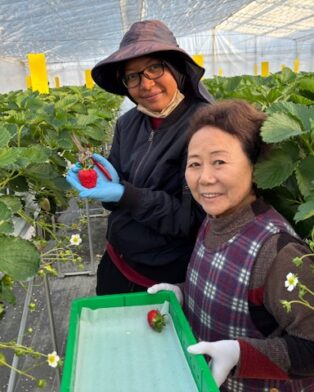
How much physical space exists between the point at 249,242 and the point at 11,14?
31.3 ft

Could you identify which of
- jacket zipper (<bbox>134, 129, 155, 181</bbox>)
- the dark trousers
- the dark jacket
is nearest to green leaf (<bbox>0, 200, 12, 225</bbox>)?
the dark jacket

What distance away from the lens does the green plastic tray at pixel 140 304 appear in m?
0.85

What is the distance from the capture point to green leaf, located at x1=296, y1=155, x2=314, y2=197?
1.14 metres

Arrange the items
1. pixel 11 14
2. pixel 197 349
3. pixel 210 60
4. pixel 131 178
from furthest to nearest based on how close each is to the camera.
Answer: pixel 210 60
pixel 11 14
pixel 131 178
pixel 197 349

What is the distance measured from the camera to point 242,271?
1140mm

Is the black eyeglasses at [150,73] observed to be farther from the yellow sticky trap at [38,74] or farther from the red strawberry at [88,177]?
the yellow sticky trap at [38,74]

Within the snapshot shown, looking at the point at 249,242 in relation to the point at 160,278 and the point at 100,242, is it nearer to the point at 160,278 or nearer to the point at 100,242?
the point at 160,278

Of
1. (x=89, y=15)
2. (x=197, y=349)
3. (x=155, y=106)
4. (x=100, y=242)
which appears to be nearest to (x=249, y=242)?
(x=197, y=349)

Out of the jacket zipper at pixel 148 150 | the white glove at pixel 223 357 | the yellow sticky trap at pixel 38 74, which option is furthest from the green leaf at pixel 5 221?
the yellow sticky trap at pixel 38 74

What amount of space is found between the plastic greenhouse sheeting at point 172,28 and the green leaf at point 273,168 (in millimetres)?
7829

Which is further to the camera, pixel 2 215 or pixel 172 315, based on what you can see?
pixel 172 315

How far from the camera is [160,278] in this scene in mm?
1831

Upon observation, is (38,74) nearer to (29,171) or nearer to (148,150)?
(148,150)

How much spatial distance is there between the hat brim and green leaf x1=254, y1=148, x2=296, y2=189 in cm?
61
